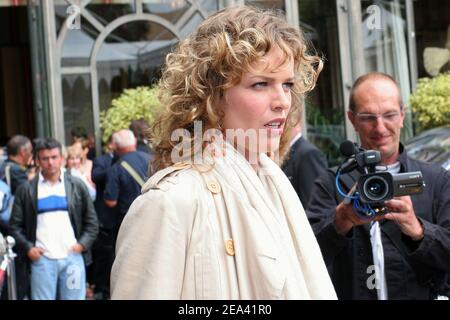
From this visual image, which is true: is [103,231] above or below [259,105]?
below

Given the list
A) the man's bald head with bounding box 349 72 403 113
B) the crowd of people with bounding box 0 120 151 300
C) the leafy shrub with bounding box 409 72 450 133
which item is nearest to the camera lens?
the man's bald head with bounding box 349 72 403 113

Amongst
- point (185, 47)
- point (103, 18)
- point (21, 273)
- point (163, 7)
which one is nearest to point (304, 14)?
point (163, 7)

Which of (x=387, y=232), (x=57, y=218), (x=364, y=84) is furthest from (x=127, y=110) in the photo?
(x=387, y=232)

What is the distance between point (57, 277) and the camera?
26.1ft

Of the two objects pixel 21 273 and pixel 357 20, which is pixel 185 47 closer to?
pixel 21 273

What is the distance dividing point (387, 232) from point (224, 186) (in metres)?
1.51

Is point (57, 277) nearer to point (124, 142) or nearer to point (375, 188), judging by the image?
point (124, 142)

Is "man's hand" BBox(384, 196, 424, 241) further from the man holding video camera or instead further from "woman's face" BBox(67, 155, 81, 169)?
"woman's face" BBox(67, 155, 81, 169)

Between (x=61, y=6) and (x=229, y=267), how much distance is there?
353 inches

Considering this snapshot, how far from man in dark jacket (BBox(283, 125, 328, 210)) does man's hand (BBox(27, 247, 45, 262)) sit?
251cm

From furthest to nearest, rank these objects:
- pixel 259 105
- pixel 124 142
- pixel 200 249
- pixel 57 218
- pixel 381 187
A: 1. pixel 124 142
2. pixel 57 218
3. pixel 381 187
4. pixel 259 105
5. pixel 200 249

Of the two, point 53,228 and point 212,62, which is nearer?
point 212,62

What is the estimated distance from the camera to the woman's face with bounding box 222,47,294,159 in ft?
7.95

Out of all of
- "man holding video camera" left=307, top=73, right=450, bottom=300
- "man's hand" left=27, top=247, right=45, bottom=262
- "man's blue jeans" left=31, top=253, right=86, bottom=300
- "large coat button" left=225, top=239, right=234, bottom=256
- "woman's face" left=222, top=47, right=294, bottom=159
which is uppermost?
"woman's face" left=222, top=47, right=294, bottom=159
